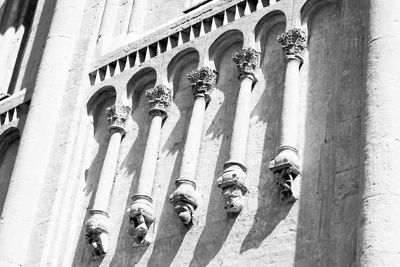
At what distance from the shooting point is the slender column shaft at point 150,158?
12422 millimetres

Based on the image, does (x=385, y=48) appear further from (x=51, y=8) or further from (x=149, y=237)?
(x=51, y=8)

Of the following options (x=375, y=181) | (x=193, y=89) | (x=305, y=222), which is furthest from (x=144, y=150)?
(x=375, y=181)

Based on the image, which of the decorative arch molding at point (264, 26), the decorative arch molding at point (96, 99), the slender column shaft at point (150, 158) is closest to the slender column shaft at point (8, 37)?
the decorative arch molding at point (96, 99)

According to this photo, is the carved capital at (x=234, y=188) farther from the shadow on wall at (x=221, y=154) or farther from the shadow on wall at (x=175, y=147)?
the shadow on wall at (x=175, y=147)

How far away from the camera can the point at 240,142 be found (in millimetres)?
11664

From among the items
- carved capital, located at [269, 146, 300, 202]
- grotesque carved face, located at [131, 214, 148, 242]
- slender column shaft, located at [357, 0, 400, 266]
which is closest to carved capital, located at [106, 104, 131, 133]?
grotesque carved face, located at [131, 214, 148, 242]

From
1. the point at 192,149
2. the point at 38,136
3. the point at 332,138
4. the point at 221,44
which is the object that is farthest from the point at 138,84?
the point at 332,138

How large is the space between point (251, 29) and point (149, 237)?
2770 mm

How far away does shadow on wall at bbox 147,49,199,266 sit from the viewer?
38.5ft

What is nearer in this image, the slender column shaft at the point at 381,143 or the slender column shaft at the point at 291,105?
the slender column shaft at the point at 381,143

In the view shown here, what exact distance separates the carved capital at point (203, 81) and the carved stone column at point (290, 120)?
1088mm

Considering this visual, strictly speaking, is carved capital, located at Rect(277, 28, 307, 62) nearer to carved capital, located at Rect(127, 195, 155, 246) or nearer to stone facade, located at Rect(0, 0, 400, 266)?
stone facade, located at Rect(0, 0, 400, 266)

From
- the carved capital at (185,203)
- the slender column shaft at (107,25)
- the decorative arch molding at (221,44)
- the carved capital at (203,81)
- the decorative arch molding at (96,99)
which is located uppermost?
the slender column shaft at (107,25)

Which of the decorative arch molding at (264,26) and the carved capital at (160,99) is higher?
the decorative arch molding at (264,26)
